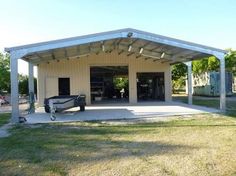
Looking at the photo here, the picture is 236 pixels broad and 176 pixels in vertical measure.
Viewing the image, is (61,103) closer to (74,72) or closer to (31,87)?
(31,87)

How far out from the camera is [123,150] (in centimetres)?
714

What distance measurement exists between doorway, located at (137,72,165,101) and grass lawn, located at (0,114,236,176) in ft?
48.0

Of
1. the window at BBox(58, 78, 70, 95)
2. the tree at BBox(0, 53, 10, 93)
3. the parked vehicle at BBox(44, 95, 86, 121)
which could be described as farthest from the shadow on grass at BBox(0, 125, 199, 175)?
the tree at BBox(0, 53, 10, 93)

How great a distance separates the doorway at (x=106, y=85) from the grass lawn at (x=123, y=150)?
1530 centimetres

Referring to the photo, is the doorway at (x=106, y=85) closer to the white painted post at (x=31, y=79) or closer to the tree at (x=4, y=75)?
the white painted post at (x=31, y=79)

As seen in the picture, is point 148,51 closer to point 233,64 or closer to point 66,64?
point 66,64

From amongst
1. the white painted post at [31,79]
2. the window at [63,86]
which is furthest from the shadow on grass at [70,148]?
the window at [63,86]

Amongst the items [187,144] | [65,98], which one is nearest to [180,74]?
[65,98]

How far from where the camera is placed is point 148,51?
2011 cm

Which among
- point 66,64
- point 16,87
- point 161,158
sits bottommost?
point 161,158

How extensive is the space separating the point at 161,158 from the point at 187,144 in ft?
4.79

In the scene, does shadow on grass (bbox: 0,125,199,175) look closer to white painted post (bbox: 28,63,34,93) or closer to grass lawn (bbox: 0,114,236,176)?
grass lawn (bbox: 0,114,236,176)

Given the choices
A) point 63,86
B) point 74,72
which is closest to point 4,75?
point 63,86

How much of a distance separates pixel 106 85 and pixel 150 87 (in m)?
4.07
